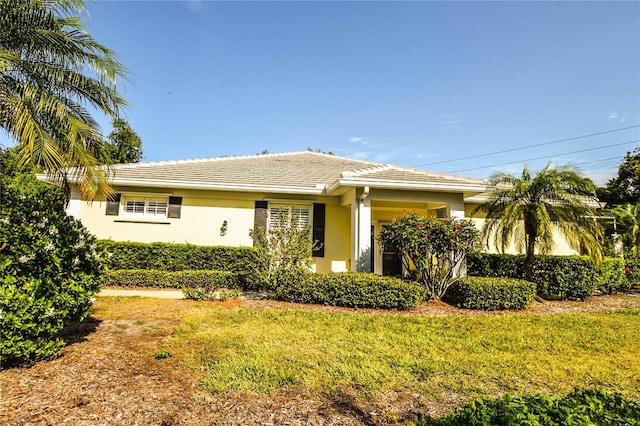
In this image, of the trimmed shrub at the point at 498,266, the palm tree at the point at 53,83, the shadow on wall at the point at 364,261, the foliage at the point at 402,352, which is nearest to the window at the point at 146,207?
the palm tree at the point at 53,83

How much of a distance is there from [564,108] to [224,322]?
1551 cm

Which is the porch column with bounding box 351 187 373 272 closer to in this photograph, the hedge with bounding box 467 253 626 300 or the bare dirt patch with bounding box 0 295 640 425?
the hedge with bounding box 467 253 626 300

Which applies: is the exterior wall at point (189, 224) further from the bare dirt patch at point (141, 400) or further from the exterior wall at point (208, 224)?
the bare dirt patch at point (141, 400)

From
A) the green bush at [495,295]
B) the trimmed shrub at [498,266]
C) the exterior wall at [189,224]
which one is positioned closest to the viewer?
the green bush at [495,295]

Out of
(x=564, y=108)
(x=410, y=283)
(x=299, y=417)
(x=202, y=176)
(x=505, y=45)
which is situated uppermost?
(x=505, y=45)

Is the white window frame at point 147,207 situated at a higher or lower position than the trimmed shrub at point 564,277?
higher

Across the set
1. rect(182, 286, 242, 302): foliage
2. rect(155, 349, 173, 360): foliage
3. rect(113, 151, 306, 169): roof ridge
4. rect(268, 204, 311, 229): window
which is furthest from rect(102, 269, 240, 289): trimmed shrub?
rect(155, 349, 173, 360): foliage

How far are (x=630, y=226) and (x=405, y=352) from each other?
14358mm

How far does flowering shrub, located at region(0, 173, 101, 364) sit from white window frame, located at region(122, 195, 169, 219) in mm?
6949

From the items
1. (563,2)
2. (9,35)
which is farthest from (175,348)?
(563,2)

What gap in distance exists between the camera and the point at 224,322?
5957 mm

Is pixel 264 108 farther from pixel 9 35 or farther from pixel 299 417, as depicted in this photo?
pixel 299 417

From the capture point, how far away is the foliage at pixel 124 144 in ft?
84.9

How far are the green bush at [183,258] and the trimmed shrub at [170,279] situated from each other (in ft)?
1.45
